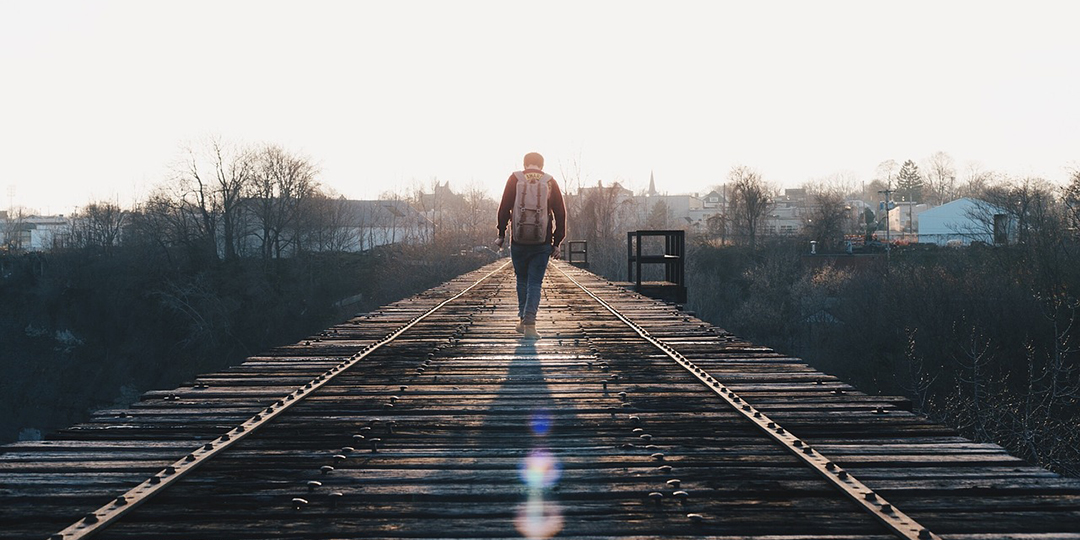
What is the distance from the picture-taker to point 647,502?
11.0 ft

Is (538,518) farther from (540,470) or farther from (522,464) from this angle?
(522,464)

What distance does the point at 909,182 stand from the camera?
129875 millimetres

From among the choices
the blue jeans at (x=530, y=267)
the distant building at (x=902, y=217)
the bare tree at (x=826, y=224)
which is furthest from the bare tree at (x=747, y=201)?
the blue jeans at (x=530, y=267)

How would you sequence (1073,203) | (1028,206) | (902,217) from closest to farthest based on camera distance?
(1073,203)
(1028,206)
(902,217)

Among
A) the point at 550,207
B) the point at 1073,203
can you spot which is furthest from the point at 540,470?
the point at 1073,203

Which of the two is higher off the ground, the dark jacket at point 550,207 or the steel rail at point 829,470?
the dark jacket at point 550,207

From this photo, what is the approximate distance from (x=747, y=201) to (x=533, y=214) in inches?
2779

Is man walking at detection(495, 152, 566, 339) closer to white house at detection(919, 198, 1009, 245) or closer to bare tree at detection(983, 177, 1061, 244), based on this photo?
bare tree at detection(983, 177, 1061, 244)

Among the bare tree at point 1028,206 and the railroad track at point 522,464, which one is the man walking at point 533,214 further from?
the bare tree at point 1028,206

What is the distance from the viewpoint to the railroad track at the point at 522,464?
3094 millimetres

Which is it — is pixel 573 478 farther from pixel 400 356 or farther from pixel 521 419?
pixel 400 356

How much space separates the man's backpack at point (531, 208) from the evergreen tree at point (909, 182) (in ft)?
424

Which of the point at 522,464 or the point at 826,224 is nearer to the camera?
the point at 522,464

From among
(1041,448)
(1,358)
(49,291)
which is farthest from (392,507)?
(49,291)
